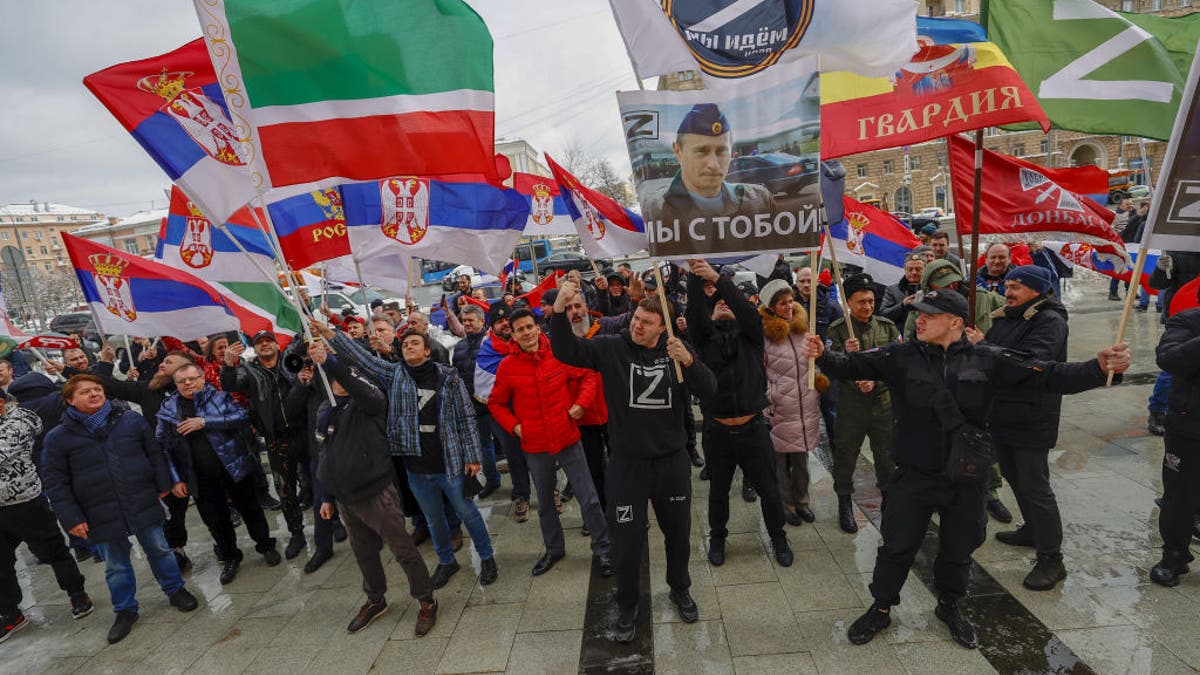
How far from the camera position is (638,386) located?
12.1 ft

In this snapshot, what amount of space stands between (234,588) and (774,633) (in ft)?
15.5

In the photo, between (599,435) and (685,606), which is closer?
(685,606)

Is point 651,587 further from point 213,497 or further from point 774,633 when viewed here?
point 213,497

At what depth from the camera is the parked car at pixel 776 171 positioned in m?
3.21

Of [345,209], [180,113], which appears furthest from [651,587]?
[180,113]

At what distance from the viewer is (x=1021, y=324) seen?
13.1 ft

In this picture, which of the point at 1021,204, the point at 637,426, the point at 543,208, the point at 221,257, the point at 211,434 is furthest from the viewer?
the point at 543,208

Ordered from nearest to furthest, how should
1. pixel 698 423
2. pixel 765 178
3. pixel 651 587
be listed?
pixel 765 178, pixel 651 587, pixel 698 423

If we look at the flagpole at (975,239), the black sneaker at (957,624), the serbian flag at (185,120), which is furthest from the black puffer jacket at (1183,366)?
the serbian flag at (185,120)

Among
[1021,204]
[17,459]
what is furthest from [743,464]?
[17,459]

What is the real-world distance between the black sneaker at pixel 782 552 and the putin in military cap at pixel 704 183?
271cm

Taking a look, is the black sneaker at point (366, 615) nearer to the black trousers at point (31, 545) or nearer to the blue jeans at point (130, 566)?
the blue jeans at point (130, 566)

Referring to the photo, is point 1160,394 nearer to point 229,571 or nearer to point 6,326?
point 229,571

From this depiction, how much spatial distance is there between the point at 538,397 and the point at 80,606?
4544 mm
